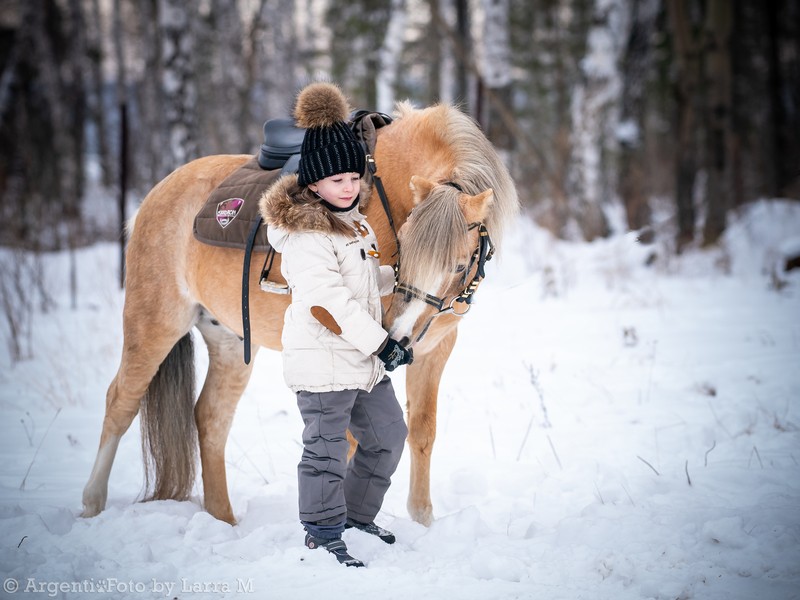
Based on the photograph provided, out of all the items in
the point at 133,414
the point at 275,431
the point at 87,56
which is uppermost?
the point at 87,56

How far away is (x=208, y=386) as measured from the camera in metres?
3.22

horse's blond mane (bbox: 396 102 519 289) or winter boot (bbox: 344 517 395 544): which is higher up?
horse's blond mane (bbox: 396 102 519 289)

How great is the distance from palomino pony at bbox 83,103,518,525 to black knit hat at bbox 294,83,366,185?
286mm

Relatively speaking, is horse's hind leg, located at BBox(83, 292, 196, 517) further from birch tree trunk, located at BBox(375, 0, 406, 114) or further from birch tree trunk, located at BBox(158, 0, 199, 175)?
birch tree trunk, located at BBox(375, 0, 406, 114)

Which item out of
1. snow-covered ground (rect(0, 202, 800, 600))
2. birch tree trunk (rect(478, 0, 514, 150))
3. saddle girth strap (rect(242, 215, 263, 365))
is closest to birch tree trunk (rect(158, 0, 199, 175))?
snow-covered ground (rect(0, 202, 800, 600))

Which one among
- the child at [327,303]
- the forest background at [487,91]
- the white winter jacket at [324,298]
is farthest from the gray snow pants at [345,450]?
the forest background at [487,91]

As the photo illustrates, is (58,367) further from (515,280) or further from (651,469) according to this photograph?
(515,280)

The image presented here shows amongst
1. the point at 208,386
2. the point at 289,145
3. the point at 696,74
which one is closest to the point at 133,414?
the point at 208,386

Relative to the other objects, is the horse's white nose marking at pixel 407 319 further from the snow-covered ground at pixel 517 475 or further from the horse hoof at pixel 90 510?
the horse hoof at pixel 90 510

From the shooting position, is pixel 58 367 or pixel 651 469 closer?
pixel 651 469

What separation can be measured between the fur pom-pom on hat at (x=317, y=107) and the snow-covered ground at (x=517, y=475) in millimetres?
1720

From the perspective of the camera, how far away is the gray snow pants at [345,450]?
7.17 ft

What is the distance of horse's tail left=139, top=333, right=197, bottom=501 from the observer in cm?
309

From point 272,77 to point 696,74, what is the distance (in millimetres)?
9336
